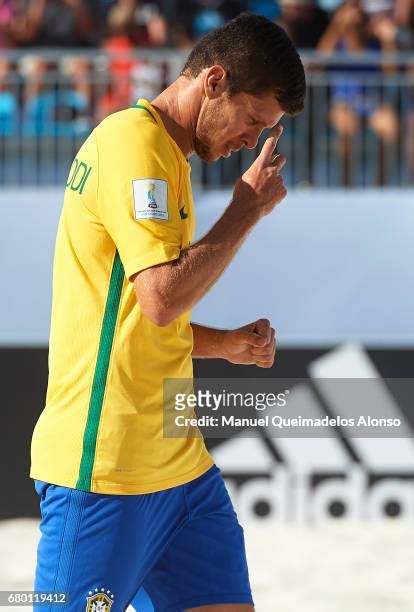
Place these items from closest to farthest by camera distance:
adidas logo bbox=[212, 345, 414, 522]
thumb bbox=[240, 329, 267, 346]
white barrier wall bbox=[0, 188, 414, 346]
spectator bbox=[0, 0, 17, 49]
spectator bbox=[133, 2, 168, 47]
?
thumb bbox=[240, 329, 267, 346], adidas logo bbox=[212, 345, 414, 522], white barrier wall bbox=[0, 188, 414, 346], spectator bbox=[133, 2, 168, 47], spectator bbox=[0, 0, 17, 49]

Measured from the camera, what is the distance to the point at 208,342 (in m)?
2.62

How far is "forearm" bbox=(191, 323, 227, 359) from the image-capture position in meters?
2.60

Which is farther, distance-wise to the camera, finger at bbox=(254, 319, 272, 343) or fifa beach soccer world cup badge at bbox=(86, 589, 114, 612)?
finger at bbox=(254, 319, 272, 343)

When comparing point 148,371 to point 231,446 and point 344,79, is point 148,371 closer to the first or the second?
point 231,446

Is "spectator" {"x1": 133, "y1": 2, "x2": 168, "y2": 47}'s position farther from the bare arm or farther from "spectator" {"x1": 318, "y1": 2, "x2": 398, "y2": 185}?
the bare arm

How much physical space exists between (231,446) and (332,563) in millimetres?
892

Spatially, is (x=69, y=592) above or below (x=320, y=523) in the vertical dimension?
above

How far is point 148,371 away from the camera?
2234mm

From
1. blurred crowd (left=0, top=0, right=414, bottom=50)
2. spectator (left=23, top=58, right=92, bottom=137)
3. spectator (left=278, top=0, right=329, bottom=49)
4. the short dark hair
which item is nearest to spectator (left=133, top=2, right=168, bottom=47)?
blurred crowd (left=0, top=0, right=414, bottom=50)

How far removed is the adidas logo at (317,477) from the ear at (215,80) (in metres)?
3.47

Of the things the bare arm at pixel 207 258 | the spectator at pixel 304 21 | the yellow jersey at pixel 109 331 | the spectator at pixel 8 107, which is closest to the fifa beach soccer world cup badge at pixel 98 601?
the yellow jersey at pixel 109 331

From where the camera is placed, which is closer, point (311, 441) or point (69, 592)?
point (69, 592)

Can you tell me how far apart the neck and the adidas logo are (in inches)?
134

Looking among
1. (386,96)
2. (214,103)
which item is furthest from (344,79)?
(214,103)
